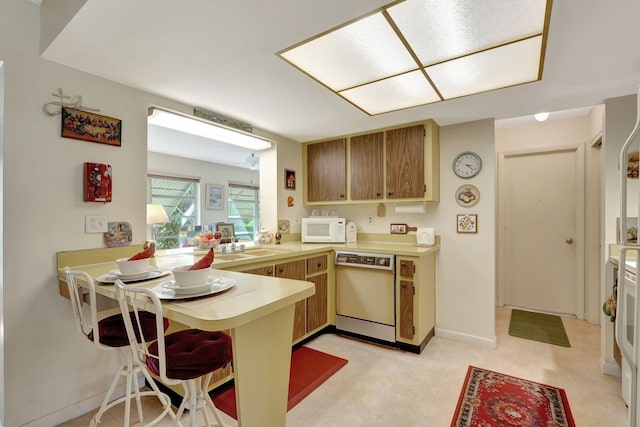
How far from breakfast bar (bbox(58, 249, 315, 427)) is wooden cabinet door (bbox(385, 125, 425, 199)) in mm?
1969

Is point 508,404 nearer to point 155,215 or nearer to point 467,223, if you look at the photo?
point 467,223

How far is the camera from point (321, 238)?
3.33 m

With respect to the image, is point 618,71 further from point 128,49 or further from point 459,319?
point 128,49

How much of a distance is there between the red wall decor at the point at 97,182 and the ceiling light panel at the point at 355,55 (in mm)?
1406

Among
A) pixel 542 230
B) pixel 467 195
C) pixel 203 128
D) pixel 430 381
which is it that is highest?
pixel 203 128

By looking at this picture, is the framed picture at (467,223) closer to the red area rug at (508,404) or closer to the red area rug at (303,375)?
the red area rug at (508,404)

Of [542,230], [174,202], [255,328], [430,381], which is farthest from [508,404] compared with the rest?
[174,202]

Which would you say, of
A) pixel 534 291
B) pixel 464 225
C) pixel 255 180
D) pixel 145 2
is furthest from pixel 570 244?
pixel 255 180

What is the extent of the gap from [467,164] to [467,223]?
1.93 feet

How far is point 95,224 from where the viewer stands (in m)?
1.92

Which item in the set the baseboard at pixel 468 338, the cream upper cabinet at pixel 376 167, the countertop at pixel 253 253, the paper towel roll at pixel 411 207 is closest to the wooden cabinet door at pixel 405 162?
the cream upper cabinet at pixel 376 167

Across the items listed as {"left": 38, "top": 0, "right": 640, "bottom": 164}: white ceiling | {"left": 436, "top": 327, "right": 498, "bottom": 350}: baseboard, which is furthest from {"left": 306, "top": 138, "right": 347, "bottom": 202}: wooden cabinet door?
{"left": 436, "top": 327, "right": 498, "bottom": 350}: baseboard

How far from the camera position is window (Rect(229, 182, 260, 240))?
19.7 ft

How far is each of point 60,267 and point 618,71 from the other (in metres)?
3.68
